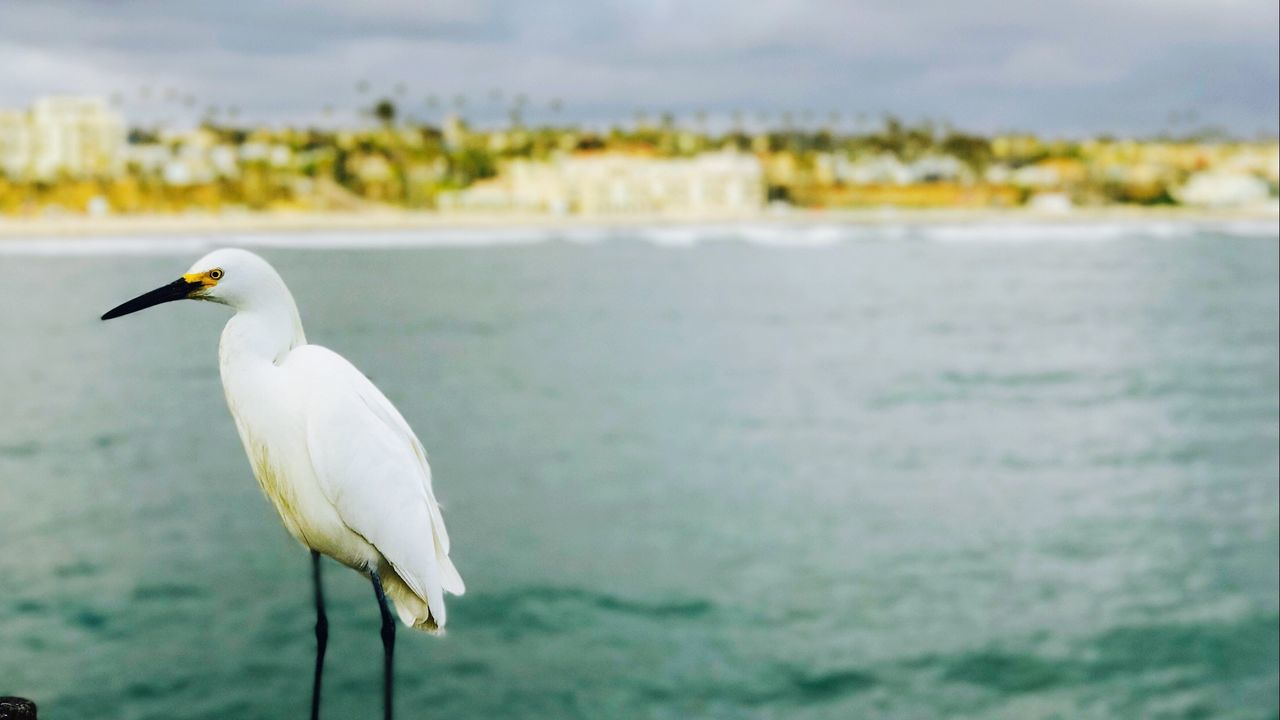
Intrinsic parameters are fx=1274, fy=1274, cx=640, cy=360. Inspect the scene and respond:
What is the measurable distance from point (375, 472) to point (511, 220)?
3888 inches

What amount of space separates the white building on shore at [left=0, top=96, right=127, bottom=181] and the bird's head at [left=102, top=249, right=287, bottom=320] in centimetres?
11180

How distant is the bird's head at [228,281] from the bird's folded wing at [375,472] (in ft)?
0.63

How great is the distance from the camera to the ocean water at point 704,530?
10.5 meters

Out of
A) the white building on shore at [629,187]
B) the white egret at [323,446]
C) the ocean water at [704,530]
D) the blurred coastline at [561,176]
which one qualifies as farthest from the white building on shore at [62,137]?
the white egret at [323,446]

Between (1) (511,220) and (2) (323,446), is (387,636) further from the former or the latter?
(1) (511,220)

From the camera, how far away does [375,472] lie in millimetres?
2602

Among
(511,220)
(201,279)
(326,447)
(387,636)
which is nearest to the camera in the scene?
(201,279)

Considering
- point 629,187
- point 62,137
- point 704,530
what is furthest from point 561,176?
point 704,530

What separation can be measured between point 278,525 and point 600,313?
27.2 meters

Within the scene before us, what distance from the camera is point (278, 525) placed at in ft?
50.3

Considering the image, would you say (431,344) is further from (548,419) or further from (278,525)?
(278,525)

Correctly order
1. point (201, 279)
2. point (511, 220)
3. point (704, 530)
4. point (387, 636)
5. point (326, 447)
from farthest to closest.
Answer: point (511, 220), point (704, 530), point (387, 636), point (326, 447), point (201, 279)

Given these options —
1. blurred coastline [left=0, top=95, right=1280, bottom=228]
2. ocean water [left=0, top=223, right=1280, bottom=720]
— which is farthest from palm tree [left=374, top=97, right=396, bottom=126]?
ocean water [left=0, top=223, right=1280, bottom=720]

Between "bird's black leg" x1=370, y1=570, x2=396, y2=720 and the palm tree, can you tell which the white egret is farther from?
the palm tree
